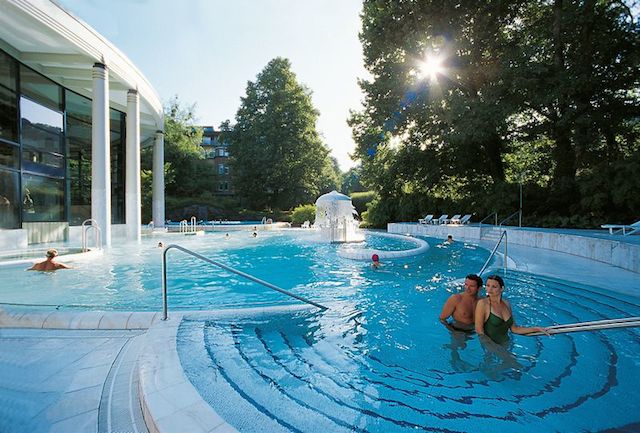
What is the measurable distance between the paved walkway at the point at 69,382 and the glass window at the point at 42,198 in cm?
1141

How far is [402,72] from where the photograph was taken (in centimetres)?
2027

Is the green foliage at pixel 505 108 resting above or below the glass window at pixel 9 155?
above

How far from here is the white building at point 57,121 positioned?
37.9ft

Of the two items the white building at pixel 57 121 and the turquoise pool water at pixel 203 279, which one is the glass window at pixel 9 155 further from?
the turquoise pool water at pixel 203 279

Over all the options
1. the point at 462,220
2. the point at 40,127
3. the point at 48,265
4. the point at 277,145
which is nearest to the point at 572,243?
the point at 462,220

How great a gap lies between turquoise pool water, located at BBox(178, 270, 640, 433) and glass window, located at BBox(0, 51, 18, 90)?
13.4 m

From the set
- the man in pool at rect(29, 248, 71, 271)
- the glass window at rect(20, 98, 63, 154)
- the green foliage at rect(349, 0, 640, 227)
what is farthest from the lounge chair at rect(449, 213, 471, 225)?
the glass window at rect(20, 98, 63, 154)

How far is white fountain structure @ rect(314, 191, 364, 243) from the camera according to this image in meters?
17.0

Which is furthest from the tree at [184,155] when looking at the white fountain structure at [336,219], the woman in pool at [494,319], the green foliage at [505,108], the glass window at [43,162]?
the woman in pool at [494,319]

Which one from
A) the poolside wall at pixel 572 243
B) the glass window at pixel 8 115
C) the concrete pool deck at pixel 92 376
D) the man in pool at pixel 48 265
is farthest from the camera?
the glass window at pixel 8 115

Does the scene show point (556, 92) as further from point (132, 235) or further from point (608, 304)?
point (132, 235)

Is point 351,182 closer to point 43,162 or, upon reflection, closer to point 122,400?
point 43,162

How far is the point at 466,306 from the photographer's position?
15.5 feet

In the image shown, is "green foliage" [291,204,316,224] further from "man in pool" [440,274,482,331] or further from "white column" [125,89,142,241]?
"man in pool" [440,274,482,331]
